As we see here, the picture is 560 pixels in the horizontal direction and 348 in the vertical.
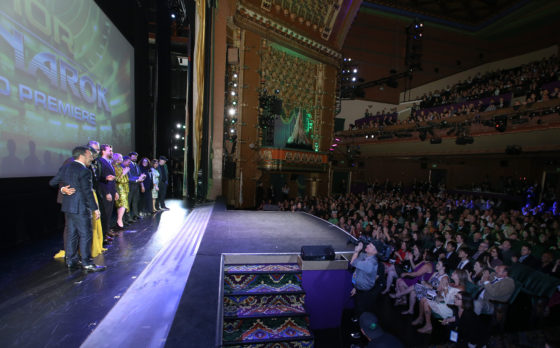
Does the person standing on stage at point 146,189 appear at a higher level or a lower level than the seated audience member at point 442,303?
higher

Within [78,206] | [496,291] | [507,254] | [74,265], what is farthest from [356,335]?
[78,206]

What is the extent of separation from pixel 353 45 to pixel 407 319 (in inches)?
758

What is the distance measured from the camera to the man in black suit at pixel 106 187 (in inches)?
147

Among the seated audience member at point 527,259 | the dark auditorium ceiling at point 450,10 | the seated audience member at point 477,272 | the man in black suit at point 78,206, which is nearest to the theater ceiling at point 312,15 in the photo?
the dark auditorium ceiling at point 450,10

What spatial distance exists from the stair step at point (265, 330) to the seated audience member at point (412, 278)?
7.18 feet

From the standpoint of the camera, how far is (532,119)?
973 cm

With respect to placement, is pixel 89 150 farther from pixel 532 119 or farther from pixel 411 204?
pixel 532 119

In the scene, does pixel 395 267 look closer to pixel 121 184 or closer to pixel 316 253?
pixel 316 253

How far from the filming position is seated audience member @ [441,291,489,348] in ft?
11.0

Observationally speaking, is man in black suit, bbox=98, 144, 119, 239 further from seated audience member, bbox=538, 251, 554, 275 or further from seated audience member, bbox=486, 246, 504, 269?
seated audience member, bbox=538, 251, 554, 275

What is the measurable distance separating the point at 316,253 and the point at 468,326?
87.7 inches


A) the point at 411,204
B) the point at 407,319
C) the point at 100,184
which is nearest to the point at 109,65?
the point at 100,184

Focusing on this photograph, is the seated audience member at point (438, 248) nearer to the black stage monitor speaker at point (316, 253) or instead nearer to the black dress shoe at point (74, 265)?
the black stage monitor speaker at point (316, 253)

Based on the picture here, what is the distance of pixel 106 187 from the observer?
152 inches
